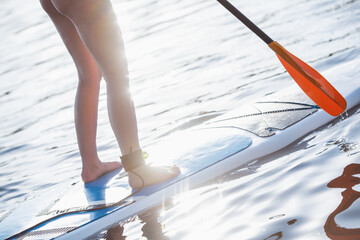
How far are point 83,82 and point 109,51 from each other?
42cm

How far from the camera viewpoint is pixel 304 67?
2.95 metres

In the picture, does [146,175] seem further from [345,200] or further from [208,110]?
[208,110]

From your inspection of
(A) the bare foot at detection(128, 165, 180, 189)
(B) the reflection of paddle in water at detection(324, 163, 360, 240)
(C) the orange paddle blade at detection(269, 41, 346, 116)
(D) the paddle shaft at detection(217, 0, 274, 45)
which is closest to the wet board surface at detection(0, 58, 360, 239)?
(A) the bare foot at detection(128, 165, 180, 189)

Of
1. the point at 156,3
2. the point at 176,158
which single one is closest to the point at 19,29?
the point at 156,3

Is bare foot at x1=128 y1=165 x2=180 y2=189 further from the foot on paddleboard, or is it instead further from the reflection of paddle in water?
the reflection of paddle in water

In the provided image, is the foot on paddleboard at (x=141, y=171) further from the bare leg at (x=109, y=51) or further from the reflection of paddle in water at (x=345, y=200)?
the reflection of paddle in water at (x=345, y=200)

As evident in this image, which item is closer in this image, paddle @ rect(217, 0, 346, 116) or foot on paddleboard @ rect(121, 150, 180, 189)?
foot on paddleboard @ rect(121, 150, 180, 189)

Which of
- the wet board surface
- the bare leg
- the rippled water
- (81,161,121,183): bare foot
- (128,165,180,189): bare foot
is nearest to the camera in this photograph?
the rippled water

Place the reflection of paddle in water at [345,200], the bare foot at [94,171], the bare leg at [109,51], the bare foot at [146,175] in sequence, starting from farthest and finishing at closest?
the bare foot at [94,171] → the bare foot at [146,175] → the bare leg at [109,51] → the reflection of paddle in water at [345,200]

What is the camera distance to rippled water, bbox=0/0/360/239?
2.25 metres

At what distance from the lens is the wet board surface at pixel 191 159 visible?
2.64 metres

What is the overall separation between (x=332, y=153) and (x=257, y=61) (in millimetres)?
2900

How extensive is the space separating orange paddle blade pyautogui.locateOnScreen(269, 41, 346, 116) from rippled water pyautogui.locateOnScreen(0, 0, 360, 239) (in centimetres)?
13

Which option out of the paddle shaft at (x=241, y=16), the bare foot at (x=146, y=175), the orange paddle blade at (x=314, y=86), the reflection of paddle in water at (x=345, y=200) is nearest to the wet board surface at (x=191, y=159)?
the bare foot at (x=146, y=175)
